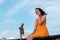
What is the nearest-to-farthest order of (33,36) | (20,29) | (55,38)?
(55,38), (33,36), (20,29)

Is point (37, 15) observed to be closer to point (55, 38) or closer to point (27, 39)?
point (27, 39)

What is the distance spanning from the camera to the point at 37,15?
25.6 ft

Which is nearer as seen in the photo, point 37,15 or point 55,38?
point 55,38

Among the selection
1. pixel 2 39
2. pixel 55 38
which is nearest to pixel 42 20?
pixel 55 38

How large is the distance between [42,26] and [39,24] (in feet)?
0.47

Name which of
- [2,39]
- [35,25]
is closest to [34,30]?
[35,25]

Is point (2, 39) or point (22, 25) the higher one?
point (22, 25)

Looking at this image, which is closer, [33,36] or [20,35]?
[33,36]

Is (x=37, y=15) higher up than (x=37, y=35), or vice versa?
(x=37, y=15)

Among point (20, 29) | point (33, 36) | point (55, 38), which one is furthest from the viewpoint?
point (20, 29)

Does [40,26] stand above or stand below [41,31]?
above

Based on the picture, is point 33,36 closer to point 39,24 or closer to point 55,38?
point 39,24

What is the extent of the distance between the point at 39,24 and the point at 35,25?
20 centimetres

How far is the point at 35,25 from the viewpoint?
7.86m
